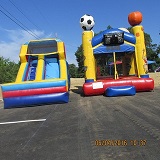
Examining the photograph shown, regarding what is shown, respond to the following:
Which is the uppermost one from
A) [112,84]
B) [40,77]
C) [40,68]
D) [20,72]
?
[40,68]

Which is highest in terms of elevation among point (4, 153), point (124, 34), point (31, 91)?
point (124, 34)

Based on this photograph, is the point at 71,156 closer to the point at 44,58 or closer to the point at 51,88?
the point at 51,88

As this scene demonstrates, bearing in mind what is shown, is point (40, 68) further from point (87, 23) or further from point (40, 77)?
point (87, 23)

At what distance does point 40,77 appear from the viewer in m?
9.93

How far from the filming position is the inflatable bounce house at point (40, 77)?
8.39 metres

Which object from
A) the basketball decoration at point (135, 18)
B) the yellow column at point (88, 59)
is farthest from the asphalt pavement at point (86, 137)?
the basketball decoration at point (135, 18)

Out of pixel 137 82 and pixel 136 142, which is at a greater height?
pixel 137 82

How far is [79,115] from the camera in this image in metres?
6.15

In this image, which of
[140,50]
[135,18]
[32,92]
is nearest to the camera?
[32,92]

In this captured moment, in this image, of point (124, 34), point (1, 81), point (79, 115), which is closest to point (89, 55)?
point (124, 34)

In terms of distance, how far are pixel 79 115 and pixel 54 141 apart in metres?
2.20
